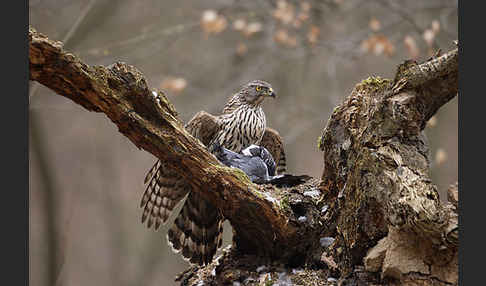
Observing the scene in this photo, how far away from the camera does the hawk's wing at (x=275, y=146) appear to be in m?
3.70

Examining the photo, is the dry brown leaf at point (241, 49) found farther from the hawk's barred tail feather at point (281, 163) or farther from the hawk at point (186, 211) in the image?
the hawk at point (186, 211)

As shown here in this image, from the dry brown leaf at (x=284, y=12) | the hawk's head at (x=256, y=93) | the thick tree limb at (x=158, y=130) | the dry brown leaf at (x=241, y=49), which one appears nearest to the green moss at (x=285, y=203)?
the thick tree limb at (x=158, y=130)

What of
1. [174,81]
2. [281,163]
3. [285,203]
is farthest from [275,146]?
[174,81]

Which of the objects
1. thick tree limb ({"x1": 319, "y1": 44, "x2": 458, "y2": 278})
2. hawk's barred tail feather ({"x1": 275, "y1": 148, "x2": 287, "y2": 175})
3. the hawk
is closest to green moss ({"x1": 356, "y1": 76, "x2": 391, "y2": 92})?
thick tree limb ({"x1": 319, "y1": 44, "x2": 458, "y2": 278})

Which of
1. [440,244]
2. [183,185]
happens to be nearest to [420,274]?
[440,244]

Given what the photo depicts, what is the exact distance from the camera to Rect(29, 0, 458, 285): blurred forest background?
4938mm

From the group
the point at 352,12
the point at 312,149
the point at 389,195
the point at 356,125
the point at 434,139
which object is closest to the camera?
the point at 389,195

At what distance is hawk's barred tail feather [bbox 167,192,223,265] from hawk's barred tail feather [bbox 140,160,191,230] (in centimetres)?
10

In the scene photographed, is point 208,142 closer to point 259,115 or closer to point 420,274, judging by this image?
point 259,115

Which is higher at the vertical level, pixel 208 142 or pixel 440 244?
pixel 208 142

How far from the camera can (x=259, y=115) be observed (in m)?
3.81

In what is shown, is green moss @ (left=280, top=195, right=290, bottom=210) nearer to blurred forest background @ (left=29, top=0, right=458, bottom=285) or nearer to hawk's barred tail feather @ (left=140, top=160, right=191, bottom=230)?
hawk's barred tail feather @ (left=140, top=160, right=191, bottom=230)

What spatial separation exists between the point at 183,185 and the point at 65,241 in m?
2.38

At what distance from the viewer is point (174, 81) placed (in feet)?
17.5
